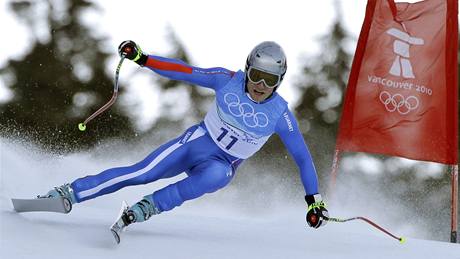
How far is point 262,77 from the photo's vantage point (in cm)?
490

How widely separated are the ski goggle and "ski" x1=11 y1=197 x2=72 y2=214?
1375mm

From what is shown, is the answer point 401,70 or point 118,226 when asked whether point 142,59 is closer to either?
point 118,226

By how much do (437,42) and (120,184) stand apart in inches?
188

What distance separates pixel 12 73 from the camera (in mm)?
19531

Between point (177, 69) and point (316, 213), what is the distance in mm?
1264

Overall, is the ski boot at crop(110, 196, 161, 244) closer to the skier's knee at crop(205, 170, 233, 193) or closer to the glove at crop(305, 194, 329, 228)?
the skier's knee at crop(205, 170, 233, 193)

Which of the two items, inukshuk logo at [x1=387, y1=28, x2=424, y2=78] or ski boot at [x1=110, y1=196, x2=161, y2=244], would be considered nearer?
ski boot at [x1=110, y1=196, x2=161, y2=244]

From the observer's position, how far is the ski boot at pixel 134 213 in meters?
4.38

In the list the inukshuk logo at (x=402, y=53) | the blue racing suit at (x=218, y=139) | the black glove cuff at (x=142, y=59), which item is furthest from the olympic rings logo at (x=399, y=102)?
the black glove cuff at (x=142, y=59)

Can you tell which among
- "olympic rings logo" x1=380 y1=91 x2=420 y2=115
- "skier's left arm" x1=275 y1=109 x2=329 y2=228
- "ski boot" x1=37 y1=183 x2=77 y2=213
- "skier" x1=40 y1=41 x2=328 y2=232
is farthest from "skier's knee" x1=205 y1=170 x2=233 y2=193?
"olympic rings logo" x1=380 y1=91 x2=420 y2=115

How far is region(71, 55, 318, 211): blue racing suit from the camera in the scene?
4.86m

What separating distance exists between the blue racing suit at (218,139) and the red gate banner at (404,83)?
3597mm

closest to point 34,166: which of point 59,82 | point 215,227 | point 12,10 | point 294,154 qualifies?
point 215,227

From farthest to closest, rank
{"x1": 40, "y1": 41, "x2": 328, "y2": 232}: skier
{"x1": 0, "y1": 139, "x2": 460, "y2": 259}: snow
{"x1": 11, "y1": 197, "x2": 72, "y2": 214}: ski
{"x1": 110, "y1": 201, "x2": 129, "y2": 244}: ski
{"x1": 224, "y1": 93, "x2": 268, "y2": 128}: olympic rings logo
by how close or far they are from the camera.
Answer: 1. {"x1": 224, "y1": 93, "x2": 268, "y2": 128}: olympic rings logo
2. {"x1": 40, "y1": 41, "x2": 328, "y2": 232}: skier
3. {"x1": 11, "y1": 197, "x2": 72, "y2": 214}: ski
4. {"x1": 110, "y1": 201, "x2": 129, "y2": 244}: ski
5. {"x1": 0, "y1": 139, "x2": 460, "y2": 259}: snow
